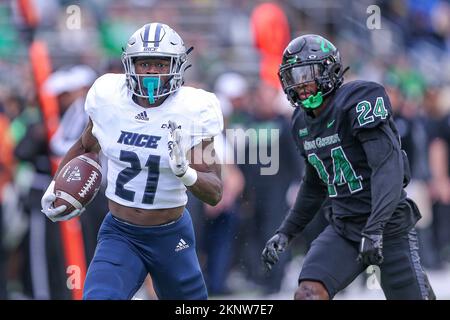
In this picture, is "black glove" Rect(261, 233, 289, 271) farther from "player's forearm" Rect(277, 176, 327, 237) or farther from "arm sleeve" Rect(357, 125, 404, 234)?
"arm sleeve" Rect(357, 125, 404, 234)

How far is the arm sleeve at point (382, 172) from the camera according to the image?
5.55 metres

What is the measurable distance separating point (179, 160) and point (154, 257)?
2.04ft

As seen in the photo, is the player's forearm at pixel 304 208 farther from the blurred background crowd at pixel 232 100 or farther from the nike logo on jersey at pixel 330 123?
the blurred background crowd at pixel 232 100

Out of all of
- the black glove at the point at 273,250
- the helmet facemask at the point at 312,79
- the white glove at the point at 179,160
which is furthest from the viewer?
the black glove at the point at 273,250

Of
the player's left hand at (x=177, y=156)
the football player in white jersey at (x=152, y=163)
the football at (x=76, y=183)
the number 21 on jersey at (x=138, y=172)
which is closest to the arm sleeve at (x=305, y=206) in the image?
the football player in white jersey at (x=152, y=163)

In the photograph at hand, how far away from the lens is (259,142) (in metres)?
10.6

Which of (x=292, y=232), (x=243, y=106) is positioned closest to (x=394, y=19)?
(x=243, y=106)

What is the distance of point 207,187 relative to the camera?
5652 millimetres

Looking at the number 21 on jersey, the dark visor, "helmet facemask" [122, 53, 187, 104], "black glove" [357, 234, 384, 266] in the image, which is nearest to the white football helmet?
"helmet facemask" [122, 53, 187, 104]

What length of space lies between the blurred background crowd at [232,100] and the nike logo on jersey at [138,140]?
8.78 ft

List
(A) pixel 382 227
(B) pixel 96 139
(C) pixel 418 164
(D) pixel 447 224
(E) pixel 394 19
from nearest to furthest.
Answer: (A) pixel 382 227 < (B) pixel 96 139 < (C) pixel 418 164 < (D) pixel 447 224 < (E) pixel 394 19

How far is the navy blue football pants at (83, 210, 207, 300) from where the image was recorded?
5.67 meters

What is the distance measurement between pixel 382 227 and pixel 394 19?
11315 millimetres

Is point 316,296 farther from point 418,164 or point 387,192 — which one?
point 418,164
